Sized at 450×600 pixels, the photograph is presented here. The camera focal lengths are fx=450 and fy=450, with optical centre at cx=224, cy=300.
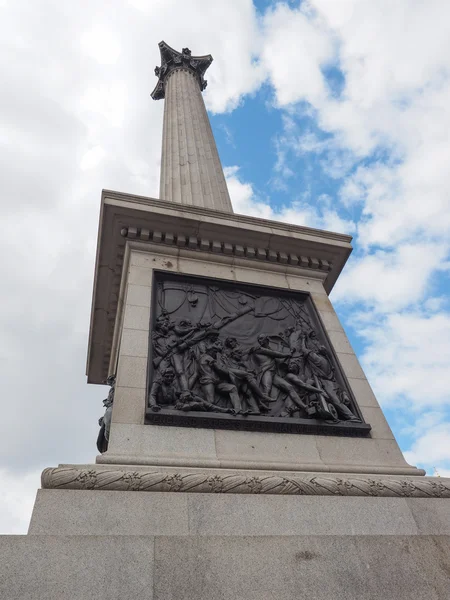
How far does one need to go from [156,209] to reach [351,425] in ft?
19.9

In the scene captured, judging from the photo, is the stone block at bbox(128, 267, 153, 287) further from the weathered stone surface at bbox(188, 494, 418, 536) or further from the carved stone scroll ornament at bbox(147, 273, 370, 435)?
the weathered stone surface at bbox(188, 494, 418, 536)

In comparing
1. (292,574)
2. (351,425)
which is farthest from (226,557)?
(351,425)

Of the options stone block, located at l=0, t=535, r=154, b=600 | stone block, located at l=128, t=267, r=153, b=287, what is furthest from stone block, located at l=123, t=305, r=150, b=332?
stone block, located at l=0, t=535, r=154, b=600

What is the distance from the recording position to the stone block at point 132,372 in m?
7.28

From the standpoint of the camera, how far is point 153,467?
586cm

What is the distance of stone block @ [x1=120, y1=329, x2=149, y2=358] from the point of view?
7.79 m

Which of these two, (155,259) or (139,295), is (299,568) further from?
(155,259)

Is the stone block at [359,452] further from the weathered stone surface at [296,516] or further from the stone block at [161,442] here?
the stone block at [161,442]

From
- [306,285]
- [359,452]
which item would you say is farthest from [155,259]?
[359,452]

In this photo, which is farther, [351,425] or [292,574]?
[351,425]

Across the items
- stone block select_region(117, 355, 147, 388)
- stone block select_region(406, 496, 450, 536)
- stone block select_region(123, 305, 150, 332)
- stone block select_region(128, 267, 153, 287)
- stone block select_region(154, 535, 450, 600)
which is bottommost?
stone block select_region(154, 535, 450, 600)

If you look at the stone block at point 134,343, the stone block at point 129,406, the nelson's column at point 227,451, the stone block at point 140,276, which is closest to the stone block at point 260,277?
the nelson's column at point 227,451

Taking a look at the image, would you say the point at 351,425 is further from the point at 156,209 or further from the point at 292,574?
the point at 156,209

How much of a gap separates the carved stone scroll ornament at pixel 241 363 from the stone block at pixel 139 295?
0.22 metres
